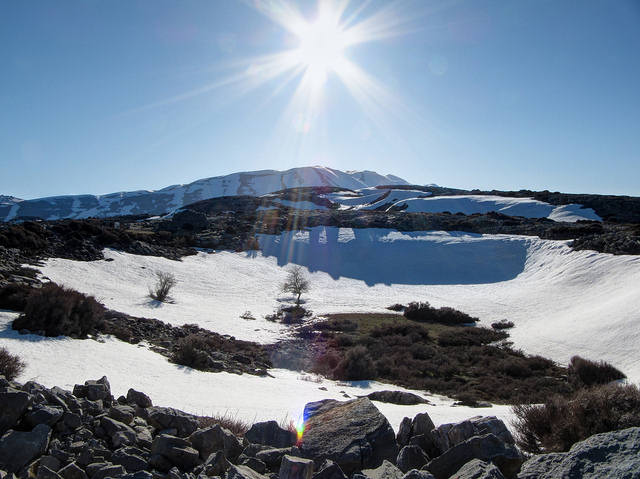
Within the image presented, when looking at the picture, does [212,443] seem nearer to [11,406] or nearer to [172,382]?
[11,406]

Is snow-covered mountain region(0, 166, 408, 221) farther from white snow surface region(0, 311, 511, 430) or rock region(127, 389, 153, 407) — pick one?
rock region(127, 389, 153, 407)

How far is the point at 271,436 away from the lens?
16.0ft

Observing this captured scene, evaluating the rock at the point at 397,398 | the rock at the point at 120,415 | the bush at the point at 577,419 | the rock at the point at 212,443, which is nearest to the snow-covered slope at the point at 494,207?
the rock at the point at 397,398

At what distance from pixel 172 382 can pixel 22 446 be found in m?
6.53

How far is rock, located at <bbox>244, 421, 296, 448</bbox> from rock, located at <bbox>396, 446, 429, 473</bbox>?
1382 millimetres

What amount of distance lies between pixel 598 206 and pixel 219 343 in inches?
2516

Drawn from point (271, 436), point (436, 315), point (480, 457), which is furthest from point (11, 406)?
point (436, 315)

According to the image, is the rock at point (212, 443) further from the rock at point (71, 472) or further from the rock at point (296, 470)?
the rock at point (296, 470)

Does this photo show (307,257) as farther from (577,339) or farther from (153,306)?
(577,339)

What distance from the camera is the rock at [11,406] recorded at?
3934 mm

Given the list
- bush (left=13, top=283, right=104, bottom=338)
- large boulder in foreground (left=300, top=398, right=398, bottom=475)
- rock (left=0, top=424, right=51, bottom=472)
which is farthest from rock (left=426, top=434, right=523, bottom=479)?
bush (left=13, top=283, right=104, bottom=338)

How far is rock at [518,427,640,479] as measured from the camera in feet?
9.59

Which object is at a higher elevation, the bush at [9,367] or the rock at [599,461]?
the rock at [599,461]

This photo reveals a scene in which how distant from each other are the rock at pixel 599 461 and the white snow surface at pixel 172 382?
4.68 m
